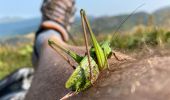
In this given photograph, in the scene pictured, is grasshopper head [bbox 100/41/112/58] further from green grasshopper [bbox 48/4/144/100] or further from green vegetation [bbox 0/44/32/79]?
green vegetation [bbox 0/44/32/79]

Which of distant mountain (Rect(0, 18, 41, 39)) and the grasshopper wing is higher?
distant mountain (Rect(0, 18, 41, 39))

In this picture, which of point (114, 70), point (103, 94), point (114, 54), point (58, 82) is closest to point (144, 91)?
point (103, 94)

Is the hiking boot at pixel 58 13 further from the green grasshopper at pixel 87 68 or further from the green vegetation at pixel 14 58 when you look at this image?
the green grasshopper at pixel 87 68

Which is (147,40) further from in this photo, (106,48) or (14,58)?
(14,58)

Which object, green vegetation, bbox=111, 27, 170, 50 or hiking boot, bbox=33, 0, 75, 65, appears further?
hiking boot, bbox=33, 0, 75, 65

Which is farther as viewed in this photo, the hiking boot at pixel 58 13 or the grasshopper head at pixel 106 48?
the hiking boot at pixel 58 13

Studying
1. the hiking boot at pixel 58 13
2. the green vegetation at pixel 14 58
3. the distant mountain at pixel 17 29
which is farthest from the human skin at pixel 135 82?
the distant mountain at pixel 17 29

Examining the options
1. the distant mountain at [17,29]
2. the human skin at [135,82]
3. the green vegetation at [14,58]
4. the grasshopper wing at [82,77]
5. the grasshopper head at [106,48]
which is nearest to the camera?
the human skin at [135,82]

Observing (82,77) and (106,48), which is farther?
(106,48)

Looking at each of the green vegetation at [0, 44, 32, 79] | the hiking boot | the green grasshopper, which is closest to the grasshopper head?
the green grasshopper

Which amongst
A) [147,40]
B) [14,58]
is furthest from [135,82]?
[14,58]

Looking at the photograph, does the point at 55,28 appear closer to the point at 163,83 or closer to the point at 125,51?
the point at 125,51
